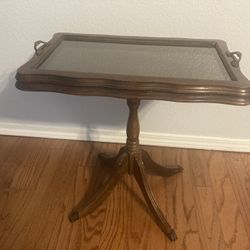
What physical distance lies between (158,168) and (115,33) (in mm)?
698

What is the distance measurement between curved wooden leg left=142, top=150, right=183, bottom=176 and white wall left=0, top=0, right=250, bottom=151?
0.24 meters

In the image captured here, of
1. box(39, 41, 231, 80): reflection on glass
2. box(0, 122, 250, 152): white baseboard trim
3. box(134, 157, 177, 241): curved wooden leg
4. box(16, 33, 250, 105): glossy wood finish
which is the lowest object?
box(0, 122, 250, 152): white baseboard trim

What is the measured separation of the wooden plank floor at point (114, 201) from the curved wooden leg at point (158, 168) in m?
0.03

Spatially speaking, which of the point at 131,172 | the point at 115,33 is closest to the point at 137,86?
the point at 131,172

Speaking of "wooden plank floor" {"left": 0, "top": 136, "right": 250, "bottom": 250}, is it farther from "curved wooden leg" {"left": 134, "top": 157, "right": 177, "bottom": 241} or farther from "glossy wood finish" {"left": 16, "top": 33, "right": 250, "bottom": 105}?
"glossy wood finish" {"left": 16, "top": 33, "right": 250, "bottom": 105}

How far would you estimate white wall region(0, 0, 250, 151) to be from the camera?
1511mm

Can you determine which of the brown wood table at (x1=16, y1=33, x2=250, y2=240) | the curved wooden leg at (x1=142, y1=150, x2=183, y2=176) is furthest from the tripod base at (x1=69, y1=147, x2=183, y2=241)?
the curved wooden leg at (x1=142, y1=150, x2=183, y2=176)

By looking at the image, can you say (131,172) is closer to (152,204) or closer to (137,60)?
(152,204)

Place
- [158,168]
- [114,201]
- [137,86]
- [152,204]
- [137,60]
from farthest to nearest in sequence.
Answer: [158,168]
[114,201]
[152,204]
[137,60]
[137,86]

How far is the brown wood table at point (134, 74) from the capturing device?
962 mm

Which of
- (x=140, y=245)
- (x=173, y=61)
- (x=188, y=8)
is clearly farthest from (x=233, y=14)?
(x=140, y=245)

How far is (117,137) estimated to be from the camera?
1.88 m

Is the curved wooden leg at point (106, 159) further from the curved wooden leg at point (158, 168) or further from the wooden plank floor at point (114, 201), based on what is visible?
the curved wooden leg at point (158, 168)

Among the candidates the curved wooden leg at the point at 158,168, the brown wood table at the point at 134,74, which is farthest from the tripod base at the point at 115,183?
the curved wooden leg at the point at 158,168
